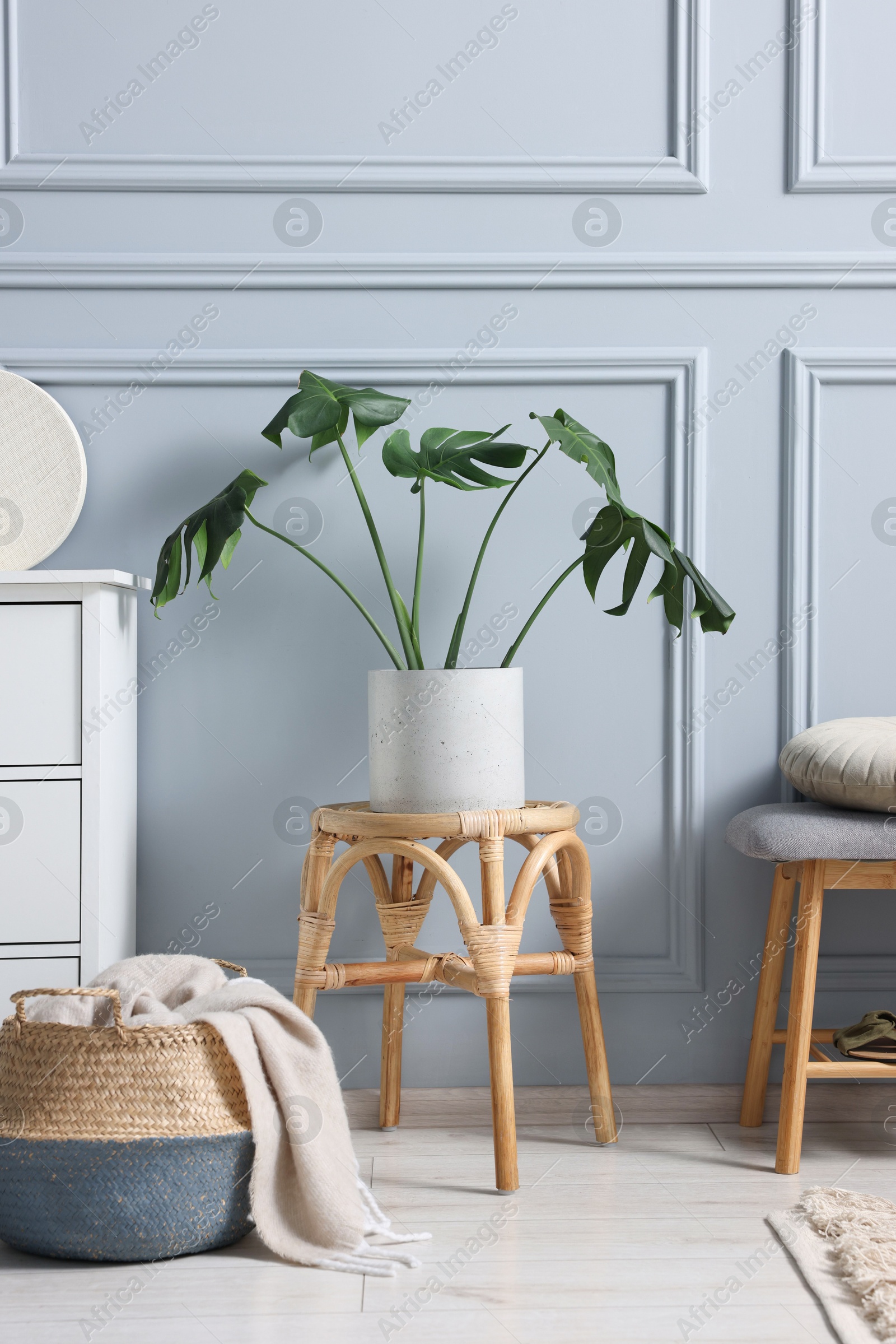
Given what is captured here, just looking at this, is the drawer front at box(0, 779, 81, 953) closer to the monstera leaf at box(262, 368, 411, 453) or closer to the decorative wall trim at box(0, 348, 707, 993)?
the monstera leaf at box(262, 368, 411, 453)

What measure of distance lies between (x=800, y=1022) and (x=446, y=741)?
0.61 metres

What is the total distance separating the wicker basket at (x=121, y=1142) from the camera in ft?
3.65

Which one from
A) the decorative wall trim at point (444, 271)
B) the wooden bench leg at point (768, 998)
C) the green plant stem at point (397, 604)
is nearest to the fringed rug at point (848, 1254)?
the wooden bench leg at point (768, 998)

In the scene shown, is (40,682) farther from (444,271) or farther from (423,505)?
(444,271)

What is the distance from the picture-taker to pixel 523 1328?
103 centimetres

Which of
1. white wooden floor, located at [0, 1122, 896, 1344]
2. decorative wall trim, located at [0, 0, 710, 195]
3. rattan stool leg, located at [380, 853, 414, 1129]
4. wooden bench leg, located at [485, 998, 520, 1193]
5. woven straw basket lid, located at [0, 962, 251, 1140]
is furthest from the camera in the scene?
decorative wall trim, located at [0, 0, 710, 195]

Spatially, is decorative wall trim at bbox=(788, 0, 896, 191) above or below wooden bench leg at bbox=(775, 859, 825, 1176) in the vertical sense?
above

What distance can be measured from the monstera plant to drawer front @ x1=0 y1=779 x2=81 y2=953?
1.07 ft

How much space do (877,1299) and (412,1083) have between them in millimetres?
798

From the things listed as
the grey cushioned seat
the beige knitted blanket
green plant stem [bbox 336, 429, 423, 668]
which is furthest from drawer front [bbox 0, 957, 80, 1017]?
the grey cushioned seat

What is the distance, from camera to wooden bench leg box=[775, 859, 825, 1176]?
140 cm

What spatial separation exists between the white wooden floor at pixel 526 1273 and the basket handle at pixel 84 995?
265 mm

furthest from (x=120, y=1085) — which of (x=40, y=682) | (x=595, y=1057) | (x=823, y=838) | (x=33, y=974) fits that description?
(x=823, y=838)

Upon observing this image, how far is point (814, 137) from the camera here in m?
1.73
